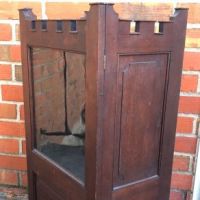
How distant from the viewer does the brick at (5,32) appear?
137 cm

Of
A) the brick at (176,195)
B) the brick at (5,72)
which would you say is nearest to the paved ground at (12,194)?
the brick at (5,72)

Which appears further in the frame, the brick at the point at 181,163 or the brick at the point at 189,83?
the brick at the point at 181,163

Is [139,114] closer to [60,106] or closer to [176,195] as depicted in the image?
[60,106]

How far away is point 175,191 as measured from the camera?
1.40 meters

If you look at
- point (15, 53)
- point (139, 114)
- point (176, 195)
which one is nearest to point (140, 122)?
point (139, 114)

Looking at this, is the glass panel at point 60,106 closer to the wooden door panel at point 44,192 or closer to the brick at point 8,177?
the wooden door panel at point 44,192

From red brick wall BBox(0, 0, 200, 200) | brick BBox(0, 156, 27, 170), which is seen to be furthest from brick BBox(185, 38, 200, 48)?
brick BBox(0, 156, 27, 170)

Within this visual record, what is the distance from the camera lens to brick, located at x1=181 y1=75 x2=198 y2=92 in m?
1.24

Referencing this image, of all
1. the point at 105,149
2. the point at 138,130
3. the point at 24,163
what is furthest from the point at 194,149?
the point at 24,163

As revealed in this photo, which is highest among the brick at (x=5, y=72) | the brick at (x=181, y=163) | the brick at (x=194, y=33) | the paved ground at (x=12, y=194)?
the brick at (x=194, y=33)

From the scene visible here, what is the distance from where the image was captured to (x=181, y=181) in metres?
1.38

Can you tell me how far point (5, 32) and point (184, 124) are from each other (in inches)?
34.8

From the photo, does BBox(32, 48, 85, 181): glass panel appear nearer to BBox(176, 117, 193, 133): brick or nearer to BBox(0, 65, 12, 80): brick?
BBox(0, 65, 12, 80): brick

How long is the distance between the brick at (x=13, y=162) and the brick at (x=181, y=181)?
2.43 ft
